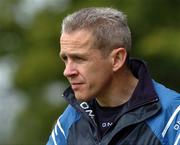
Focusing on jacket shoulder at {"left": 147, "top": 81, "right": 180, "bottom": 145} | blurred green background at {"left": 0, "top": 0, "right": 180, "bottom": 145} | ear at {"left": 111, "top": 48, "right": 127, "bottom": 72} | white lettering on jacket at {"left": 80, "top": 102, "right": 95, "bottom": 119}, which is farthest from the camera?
blurred green background at {"left": 0, "top": 0, "right": 180, "bottom": 145}

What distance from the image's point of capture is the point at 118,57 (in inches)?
265

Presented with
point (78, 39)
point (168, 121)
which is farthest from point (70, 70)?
point (168, 121)

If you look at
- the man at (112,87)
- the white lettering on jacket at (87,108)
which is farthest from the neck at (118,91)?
the white lettering on jacket at (87,108)

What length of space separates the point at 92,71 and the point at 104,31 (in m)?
0.27

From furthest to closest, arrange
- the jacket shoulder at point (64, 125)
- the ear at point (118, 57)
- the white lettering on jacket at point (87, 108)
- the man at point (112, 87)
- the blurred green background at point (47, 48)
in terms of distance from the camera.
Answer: the blurred green background at point (47, 48) < the jacket shoulder at point (64, 125) < the white lettering on jacket at point (87, 108) < the ear at point (118, 57) < the man at point (112, 87)

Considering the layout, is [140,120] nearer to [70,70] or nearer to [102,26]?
[70,70]

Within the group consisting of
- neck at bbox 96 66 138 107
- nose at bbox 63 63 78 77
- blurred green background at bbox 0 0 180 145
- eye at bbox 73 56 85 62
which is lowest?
blurred green background at bbox 0 0 180 145

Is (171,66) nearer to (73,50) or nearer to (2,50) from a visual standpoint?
(2,50)

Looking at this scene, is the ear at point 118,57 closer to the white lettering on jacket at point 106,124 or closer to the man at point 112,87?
the man at point 112,87

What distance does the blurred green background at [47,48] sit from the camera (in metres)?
14.1

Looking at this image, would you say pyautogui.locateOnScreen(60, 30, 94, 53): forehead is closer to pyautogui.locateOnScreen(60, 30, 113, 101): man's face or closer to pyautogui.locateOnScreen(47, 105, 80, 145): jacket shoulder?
pyautogui.locateOnScreen(60, 30, 113, 101): man's face

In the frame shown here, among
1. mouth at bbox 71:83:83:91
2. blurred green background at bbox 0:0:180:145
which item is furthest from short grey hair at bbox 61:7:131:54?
blurred green background at bbox 0:0:180:145

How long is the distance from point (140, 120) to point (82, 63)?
0.51m

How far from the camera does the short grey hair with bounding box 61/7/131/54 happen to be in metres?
6.63
